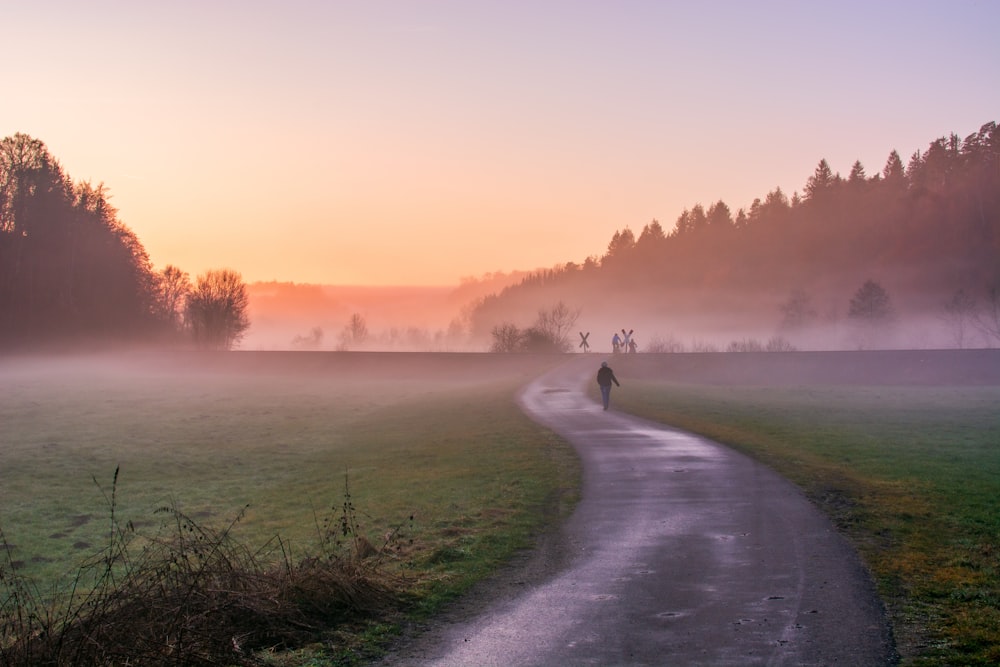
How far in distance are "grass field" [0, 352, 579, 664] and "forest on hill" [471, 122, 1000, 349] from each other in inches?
2154

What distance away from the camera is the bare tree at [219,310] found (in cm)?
11000

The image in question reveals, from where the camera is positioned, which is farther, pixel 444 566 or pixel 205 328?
pixel 205 328

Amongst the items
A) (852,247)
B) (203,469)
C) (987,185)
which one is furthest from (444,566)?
(852,247)

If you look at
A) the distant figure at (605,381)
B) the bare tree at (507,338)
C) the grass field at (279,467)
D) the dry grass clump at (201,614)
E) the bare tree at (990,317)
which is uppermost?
the bare tree at (990,317)

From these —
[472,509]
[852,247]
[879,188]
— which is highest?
[879,188]

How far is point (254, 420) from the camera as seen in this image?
3828 centimetres

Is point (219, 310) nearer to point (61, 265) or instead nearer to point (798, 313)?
point (61, 265)

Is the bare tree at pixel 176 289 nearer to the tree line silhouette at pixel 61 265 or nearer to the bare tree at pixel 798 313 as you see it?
the tree line silhouette at pixel 61 265

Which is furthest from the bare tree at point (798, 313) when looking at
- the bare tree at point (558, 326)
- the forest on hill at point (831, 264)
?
the bare tree at point (558, 326)

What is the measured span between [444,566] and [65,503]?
14001mm

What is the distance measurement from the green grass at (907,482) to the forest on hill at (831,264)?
173 ft

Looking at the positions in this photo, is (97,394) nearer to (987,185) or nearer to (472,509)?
(472,509)

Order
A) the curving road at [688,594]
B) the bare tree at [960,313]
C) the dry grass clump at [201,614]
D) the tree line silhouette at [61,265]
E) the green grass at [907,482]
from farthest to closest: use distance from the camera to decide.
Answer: the bare tree at [960,313]
the tree line silhouette at [61,265]
the green grass at [907,482]
the curving road at [688,594]
the dry grass clump at [201,614]

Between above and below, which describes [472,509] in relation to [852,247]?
below
